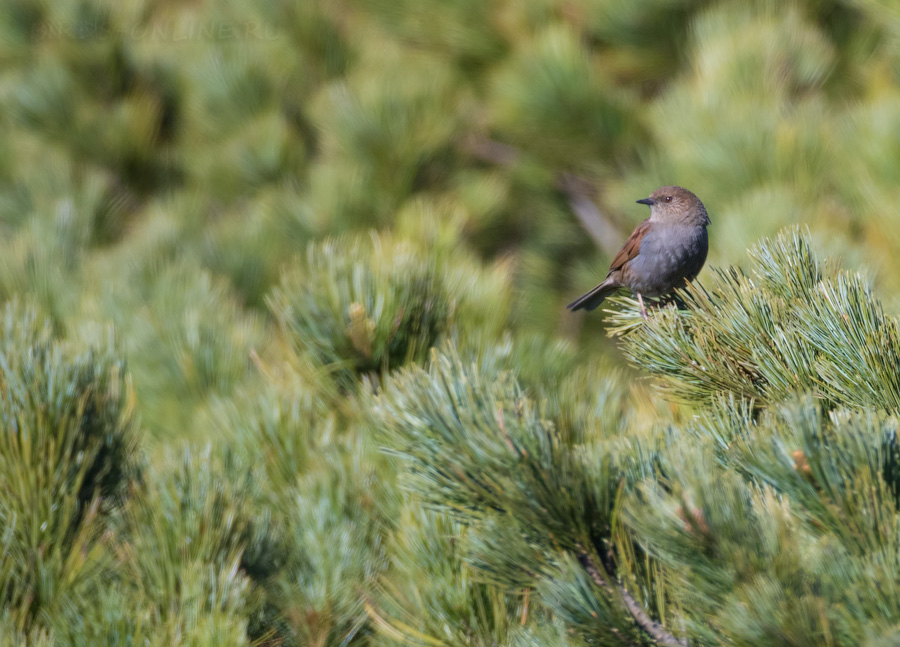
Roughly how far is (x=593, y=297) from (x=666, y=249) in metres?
0.50

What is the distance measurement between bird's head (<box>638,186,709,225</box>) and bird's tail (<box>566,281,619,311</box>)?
0.19 metres

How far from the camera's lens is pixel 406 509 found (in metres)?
1.11

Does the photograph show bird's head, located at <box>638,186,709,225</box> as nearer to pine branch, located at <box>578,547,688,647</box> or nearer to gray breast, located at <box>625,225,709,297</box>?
gray breast, located at <box>625,225,709,297</box>

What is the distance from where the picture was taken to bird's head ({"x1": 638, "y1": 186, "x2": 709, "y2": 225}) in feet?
5.34

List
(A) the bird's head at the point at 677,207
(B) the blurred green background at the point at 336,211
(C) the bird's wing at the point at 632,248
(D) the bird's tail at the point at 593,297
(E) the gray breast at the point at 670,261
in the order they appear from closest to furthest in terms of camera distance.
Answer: (B) the blurred green background at the point at 336,211, (E) the gray breast at the point at 670,261, (A) the bird's head at the point at 677,207, (C) the bird's wing at the point at 632,248, (D) the bird's tail at the point at 593,297

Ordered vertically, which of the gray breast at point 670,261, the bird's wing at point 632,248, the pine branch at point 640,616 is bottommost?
the pine branch at point 640,616

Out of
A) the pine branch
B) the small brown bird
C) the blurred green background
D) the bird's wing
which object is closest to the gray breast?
the small brown bird

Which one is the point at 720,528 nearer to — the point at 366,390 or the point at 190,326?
the point at 366,390

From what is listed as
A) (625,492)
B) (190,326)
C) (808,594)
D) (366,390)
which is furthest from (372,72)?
(808,594)

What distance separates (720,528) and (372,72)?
3.04m

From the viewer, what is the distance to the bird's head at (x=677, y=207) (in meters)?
1.63

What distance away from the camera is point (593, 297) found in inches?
80.6

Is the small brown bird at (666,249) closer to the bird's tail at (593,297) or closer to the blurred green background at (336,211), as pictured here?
the bird's tail at (593,297)

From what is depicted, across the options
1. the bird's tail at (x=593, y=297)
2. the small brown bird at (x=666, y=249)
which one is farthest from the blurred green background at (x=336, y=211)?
the small brown bird at (x=666, y=249)
